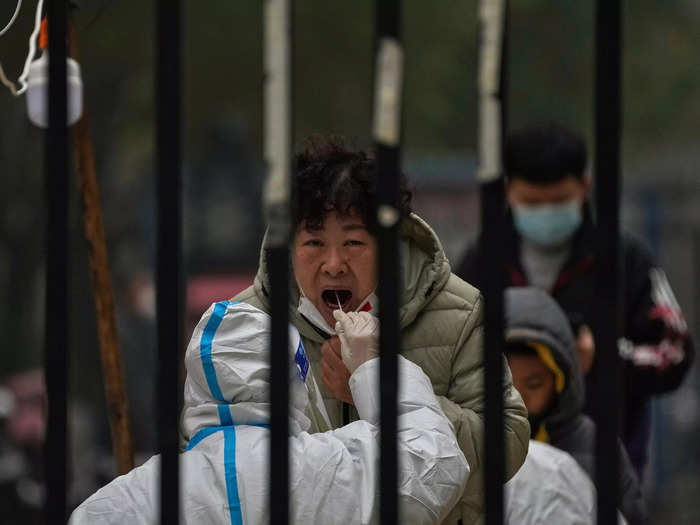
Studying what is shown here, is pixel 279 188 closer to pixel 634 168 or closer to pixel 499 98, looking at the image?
pixel 499 98

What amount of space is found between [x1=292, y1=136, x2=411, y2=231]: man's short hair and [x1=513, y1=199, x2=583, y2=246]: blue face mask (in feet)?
8.24

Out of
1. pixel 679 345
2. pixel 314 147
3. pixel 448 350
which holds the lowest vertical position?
pixel 679 345

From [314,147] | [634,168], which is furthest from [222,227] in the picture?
[314,147]

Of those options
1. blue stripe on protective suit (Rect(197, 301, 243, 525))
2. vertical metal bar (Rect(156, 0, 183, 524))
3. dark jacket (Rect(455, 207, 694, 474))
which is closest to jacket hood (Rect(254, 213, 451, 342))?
blue stripe on protective suit (Rect(197, 301, 243, 525))

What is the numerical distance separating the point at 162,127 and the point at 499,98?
1.50 feet

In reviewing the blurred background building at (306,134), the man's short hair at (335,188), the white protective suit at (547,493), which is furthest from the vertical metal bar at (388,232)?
the blurred background building at (306,134)

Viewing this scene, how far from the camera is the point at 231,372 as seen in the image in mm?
2600

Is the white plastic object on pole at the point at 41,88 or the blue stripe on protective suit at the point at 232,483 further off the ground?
the white plastic object on pole at the point at 41,88

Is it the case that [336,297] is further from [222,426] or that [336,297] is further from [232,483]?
[232,483]

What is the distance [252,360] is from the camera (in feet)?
8.61

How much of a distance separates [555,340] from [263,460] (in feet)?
6.75

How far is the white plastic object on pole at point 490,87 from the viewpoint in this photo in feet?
7.22

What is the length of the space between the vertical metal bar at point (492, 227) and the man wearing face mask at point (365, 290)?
0.69 meters

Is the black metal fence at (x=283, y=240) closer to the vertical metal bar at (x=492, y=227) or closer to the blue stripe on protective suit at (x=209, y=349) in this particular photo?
the vertical metal bar at (x=492, y=227)
